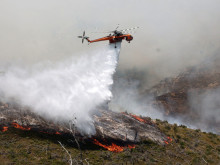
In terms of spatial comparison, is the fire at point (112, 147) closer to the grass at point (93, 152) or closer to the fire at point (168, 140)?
the grass at point (93, 152)

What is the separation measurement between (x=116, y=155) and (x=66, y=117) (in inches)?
625

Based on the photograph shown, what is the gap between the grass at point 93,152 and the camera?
31.6m

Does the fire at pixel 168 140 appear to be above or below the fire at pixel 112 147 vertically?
above

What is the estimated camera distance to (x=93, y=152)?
37500mm

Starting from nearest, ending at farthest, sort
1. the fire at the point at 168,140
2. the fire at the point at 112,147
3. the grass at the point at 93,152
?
the grass at the point at 93,152 → the fire at the point at 112,147 → the fire at the point at 168,140

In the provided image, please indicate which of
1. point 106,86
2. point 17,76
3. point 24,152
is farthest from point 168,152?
point 17,76

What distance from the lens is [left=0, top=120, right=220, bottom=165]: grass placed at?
31.6 m

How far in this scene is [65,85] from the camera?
180ft

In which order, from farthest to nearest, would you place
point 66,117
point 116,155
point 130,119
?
1. point 130,119
2. point 66,117
3. point 116,155

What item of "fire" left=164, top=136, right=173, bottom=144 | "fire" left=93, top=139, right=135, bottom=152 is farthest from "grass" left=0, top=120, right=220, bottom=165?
"fire" left=93, top=139, right=135, bottom=152

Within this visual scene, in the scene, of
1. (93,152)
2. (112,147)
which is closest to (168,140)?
(112,147)

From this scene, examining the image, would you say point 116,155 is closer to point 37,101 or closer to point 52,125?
point 52,125

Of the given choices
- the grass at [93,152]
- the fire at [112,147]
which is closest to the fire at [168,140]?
the grass at [93,152]

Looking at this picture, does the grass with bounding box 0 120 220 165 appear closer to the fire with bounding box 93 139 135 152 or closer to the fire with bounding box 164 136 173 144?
the fire with bounding box 164 136 173 144
